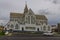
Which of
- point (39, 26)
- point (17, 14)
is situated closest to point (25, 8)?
point (17, 14)

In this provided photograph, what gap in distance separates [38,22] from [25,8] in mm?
16898

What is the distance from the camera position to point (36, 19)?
144875 mm

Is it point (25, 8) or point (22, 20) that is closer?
point (22, 20)

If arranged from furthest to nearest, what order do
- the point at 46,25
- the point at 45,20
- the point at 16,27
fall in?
the point at 45,20, the point at 46,25, the point at 16,27

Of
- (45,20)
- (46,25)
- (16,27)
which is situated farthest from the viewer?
(45,20)

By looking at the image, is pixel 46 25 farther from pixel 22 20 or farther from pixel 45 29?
pixel 22 20

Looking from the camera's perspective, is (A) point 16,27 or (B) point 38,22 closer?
(A) point 16,27

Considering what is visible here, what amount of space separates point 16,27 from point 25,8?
2469 centimetres

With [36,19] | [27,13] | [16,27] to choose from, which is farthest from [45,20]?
[16,27]

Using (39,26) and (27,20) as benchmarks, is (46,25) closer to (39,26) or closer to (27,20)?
(39,26)

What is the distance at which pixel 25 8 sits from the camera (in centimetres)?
15150

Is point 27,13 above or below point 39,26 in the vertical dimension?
above

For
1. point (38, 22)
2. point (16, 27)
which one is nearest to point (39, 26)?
point (38, 22)

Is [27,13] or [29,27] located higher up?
[27,13]
